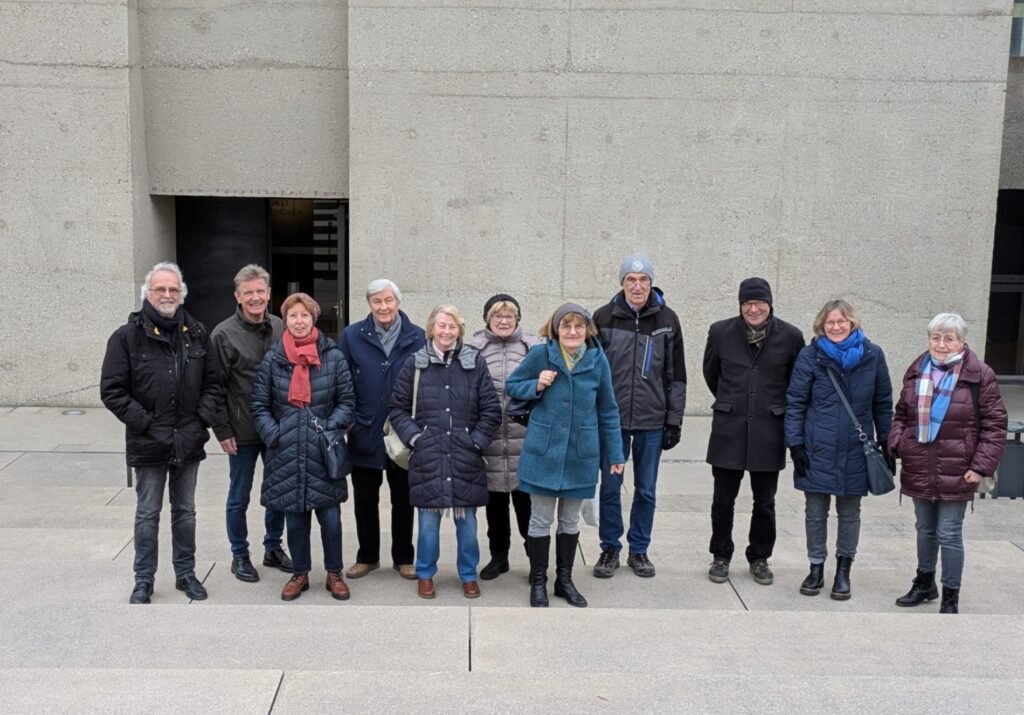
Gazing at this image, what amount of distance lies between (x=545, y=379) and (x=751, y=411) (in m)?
1.33

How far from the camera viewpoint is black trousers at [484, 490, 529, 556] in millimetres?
6238

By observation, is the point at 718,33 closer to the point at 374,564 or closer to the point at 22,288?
the point at 374,564

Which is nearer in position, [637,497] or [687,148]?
[637,497]

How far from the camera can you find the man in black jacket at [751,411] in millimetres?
6090

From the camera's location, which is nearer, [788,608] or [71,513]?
[788,608]

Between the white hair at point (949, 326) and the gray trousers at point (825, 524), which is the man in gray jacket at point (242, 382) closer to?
the gray trousers at point (825, 524)

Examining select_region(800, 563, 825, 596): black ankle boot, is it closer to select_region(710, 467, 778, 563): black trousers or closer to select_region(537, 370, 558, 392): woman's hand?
select_region(710, 467, 778, 563): black trousers

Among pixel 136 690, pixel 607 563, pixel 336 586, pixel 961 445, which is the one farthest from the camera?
pixel 607 563

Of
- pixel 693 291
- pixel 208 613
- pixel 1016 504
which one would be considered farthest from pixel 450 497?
pixel 693 291

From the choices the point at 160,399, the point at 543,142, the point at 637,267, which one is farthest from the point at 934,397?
the point at 543,142

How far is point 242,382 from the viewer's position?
5.93 metres

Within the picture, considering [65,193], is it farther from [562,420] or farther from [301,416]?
[562,420]

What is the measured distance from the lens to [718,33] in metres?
10.7

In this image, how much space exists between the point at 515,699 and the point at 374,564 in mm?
2666
